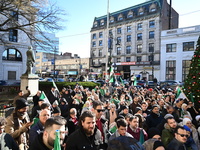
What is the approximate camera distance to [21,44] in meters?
28.5

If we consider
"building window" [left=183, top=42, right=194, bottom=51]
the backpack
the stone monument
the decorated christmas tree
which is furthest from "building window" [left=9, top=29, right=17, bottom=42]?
the backpack

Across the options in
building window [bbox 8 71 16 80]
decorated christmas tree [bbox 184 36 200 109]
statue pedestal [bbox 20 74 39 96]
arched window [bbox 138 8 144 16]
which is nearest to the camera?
decorated christmas tree [bbox 184 36 200 109]

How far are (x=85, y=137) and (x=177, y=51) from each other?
33.4 m

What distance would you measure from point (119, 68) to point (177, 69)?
15.5 meters

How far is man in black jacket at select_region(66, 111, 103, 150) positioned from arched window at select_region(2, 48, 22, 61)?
2977 cm

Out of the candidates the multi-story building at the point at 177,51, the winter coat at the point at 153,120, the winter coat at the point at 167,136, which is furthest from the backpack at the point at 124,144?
the multi-story building at the point at 177,51

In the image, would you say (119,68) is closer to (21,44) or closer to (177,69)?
(177,69)

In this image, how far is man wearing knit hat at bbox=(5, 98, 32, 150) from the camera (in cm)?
315

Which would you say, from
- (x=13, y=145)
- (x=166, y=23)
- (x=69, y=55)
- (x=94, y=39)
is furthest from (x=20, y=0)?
(x=69, y=55)

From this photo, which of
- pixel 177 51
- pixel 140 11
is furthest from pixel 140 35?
pixel 177 51

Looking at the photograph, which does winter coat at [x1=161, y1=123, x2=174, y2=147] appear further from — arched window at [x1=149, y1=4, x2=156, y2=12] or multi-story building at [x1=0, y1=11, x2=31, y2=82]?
arched window at [x1=149, y1=4, x2=156, y2=12]

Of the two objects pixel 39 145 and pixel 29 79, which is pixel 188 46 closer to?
pixel 29 79

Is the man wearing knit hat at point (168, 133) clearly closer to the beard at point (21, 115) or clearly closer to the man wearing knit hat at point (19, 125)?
the man wearing knit hat at point (19, 125)

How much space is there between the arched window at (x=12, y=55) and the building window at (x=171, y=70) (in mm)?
28464
